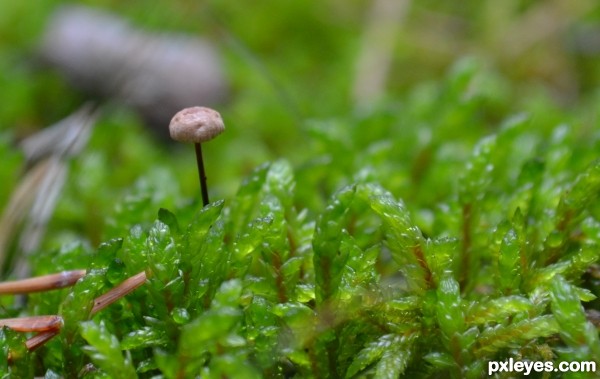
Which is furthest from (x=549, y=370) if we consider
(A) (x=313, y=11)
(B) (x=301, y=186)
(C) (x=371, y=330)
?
(A) (x=313, y=11)

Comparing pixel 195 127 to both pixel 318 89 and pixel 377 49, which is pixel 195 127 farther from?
pixel 377 49

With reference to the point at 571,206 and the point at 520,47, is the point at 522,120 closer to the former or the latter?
the point at 571,206

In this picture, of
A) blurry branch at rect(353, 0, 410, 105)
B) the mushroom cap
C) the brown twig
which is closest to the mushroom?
the mushroom cap

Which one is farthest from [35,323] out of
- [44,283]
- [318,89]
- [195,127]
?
[318,89]

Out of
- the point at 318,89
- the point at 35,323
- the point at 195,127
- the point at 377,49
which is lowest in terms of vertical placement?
Answer: the point at 35,323

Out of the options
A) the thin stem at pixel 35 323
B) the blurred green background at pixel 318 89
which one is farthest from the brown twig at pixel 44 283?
the blurred green background at pixel 318 89

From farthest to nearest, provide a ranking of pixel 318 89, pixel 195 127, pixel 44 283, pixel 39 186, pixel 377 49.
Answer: pixel 377 49
pixel 318 89
pixel 39 186
pixel 44 283
pixel 195 127

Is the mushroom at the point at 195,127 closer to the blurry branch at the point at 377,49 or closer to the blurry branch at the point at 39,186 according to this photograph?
the blurry branch at the point at 39,186
